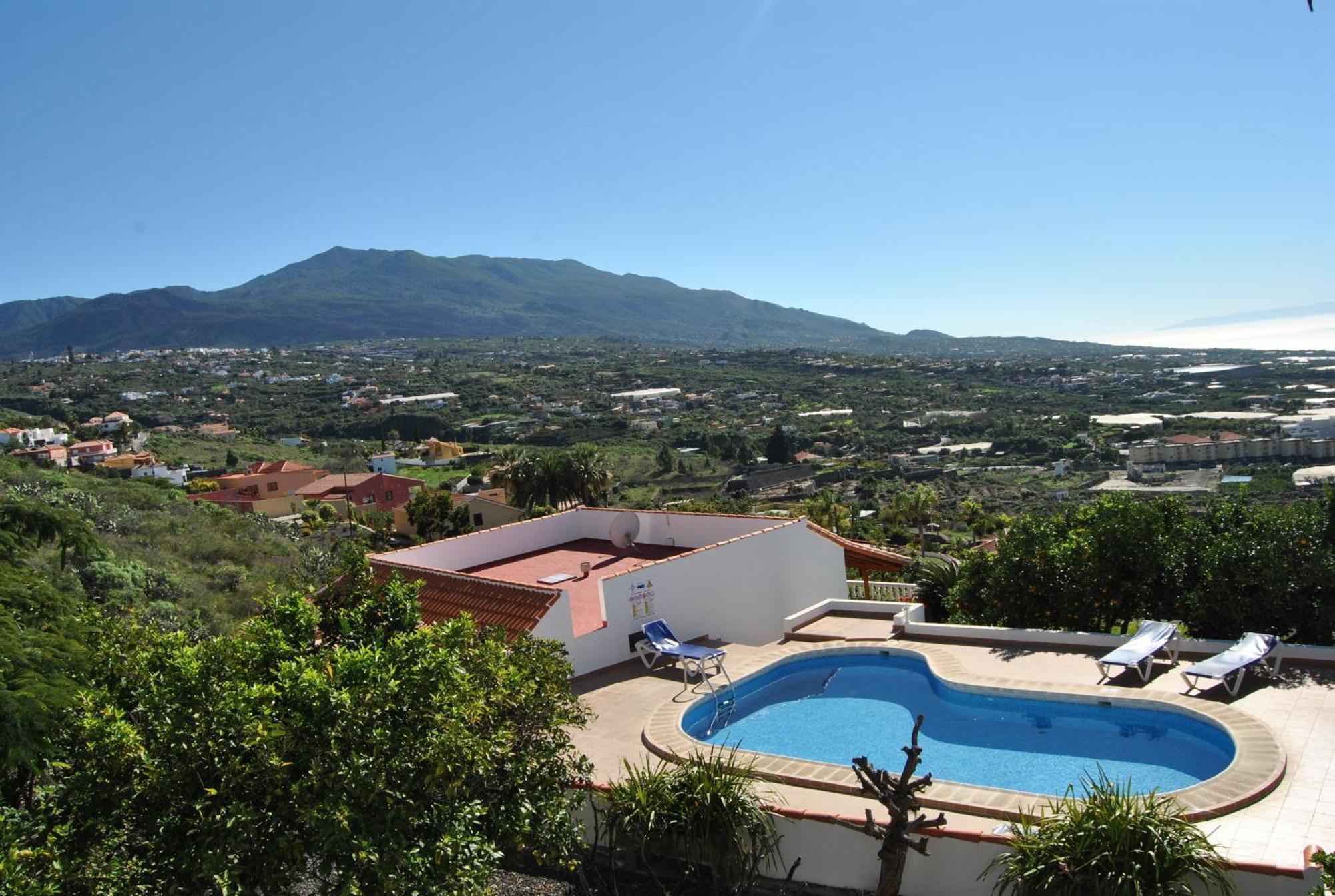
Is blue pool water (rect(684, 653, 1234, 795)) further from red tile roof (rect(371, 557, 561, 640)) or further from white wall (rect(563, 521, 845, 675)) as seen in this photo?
red tile roof (rect(371, 557, 561, 640))

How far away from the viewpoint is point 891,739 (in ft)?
28.5

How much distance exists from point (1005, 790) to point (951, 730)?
2.30m

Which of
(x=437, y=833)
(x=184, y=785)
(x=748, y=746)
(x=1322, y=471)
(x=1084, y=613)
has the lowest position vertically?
(x=1322, y=471)

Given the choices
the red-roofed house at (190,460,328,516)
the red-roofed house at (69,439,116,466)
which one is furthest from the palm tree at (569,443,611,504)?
the red-roofed house at (69,439,116,466)

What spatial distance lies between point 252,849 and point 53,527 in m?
7.95

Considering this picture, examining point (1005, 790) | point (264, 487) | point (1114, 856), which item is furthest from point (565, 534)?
point (264, 487)

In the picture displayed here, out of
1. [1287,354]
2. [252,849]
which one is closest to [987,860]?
[252,849]

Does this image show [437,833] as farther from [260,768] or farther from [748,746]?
[748,746]

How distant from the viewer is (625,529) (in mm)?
13859

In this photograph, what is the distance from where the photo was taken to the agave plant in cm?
483

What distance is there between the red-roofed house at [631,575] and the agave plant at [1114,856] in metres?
5.28

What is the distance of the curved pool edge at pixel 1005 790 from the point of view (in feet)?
19.9

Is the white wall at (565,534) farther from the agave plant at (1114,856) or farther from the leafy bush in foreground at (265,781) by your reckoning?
the leafy bush in foreground at (265,781)

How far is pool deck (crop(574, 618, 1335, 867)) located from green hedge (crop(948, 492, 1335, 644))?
0.83 metres
